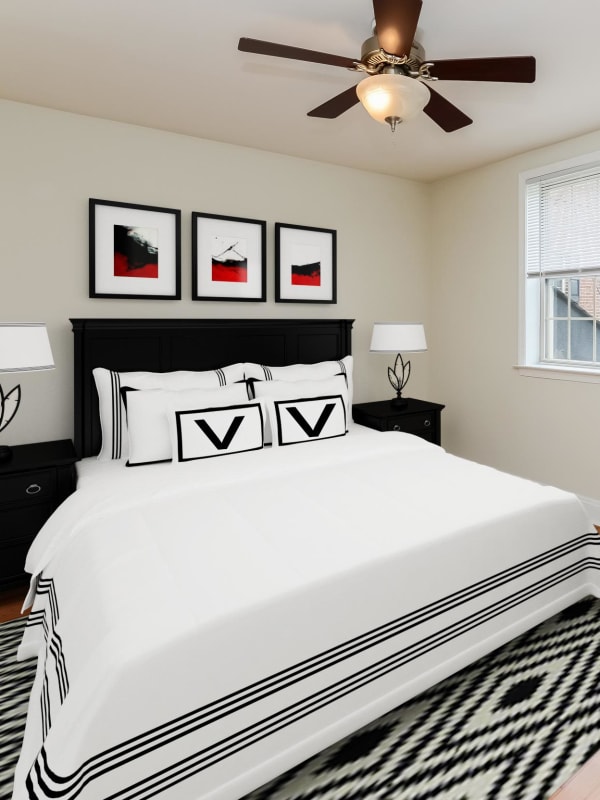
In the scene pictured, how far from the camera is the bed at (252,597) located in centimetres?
126

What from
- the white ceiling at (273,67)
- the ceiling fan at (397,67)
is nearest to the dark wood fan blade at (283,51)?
the ceiling fan at (397,67)

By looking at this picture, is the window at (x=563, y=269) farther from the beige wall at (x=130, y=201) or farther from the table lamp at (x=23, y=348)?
the table lamp at (x=23, y=348)

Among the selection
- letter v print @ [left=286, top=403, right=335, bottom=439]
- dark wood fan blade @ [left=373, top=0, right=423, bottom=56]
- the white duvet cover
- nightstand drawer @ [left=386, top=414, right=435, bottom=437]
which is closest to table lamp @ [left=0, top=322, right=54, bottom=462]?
the white duvet cover

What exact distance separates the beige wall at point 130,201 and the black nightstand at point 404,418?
1.22ft

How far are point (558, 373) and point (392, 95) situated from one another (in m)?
2.60

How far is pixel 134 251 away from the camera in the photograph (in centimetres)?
333

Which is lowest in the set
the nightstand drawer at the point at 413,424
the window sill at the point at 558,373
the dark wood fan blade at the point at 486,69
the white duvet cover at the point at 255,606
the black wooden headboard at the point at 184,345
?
the white duvet cover at the point at 255,606

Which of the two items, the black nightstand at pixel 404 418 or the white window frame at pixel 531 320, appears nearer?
the white window frame at pixel 531 320

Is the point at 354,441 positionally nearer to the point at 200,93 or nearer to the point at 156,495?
the point at 156,495

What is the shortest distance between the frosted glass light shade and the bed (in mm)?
1539

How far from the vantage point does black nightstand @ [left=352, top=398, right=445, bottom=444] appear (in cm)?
392

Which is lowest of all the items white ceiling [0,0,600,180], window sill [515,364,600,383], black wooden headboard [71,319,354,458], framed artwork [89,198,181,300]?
window sill [515,364,600,383]

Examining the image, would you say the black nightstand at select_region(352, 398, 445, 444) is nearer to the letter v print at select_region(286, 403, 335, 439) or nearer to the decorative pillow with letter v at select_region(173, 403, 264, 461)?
the letter v print at select_region(286, 403, 335, 439)

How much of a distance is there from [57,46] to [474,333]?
11.4 ft
